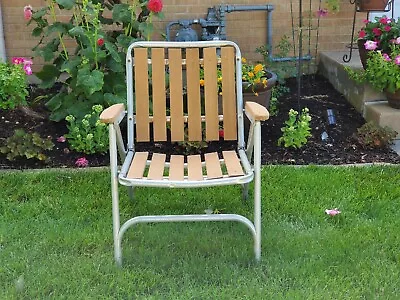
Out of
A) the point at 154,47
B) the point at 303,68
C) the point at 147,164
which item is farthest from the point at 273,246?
the point at 303,68

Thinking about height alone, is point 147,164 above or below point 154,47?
below

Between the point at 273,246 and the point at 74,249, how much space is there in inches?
36.8

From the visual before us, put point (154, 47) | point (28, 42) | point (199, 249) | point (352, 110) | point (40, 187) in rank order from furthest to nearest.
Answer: point (28, 42) → point (352, 110) → point (40, 187) → point (154, 47) → point (199, 249)

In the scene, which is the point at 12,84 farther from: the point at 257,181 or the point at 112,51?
the point at 257,181

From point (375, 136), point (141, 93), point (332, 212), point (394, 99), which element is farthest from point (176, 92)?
point (394, 99)

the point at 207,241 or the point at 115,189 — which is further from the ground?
the point at 115,189

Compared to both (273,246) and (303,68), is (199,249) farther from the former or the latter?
(303,68)

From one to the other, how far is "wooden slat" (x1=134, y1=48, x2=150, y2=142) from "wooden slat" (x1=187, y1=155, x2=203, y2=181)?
0.35m

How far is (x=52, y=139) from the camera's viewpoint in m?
4.03

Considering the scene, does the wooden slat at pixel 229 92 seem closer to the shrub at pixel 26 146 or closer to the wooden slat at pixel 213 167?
the wooden slat at pixel 213 167

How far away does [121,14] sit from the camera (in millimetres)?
3979

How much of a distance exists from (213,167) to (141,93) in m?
0.66

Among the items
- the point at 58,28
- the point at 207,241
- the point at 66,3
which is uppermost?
the point at 66,3

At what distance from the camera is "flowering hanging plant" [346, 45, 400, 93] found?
4.03 m
